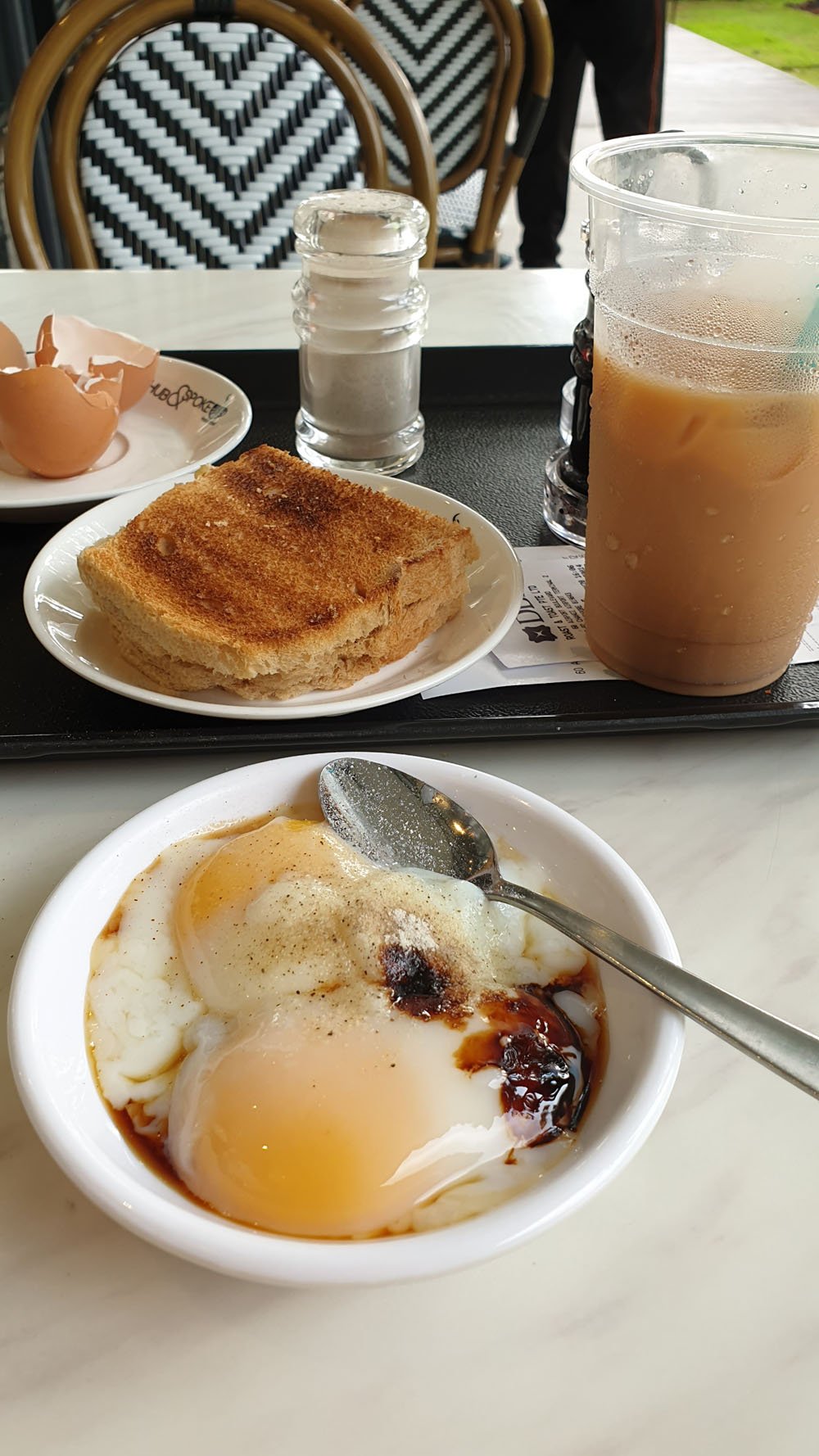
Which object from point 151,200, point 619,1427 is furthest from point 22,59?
point 619,1427

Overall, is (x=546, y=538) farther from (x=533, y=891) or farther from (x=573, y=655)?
(x=533, y=891)

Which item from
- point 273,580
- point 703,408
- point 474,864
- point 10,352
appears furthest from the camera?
point 10,352

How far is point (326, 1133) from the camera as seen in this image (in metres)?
0.46

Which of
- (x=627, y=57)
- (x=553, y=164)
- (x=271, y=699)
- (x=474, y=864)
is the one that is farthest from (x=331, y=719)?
(x=553, y=164)

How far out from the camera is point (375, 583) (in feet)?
2.64

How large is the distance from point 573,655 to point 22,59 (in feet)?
8.76

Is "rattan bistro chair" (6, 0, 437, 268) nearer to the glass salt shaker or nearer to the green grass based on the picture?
the glass salt shaker

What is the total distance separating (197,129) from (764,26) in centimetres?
334

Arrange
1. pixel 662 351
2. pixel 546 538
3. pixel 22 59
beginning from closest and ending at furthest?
pixel 662 351, pixel 546 538, pixel 22 59

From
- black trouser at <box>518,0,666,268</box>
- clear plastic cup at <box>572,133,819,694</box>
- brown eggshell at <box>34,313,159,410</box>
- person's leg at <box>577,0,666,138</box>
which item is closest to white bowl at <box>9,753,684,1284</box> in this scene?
clear plastic cup at <box>572,133,819,694</box>

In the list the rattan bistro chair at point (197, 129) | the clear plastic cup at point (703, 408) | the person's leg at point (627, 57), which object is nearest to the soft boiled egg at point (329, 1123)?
the clear plastic cup at point (703, 408)

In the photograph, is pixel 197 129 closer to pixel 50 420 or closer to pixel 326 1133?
pixel 50 420

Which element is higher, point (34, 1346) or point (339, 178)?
point (339, 178)

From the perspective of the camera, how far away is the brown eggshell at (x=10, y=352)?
3.62ft
